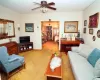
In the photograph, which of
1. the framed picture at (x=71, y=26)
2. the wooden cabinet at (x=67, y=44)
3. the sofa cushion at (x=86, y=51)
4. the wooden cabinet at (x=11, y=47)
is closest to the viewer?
the sofa cushion at (x=86, y=51)

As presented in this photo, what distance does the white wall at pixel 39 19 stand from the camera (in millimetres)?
5734

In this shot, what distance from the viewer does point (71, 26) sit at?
19.1 ft

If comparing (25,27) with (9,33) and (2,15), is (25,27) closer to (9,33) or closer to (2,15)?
(9,33)

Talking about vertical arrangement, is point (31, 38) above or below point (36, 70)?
above

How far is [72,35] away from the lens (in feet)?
19.1

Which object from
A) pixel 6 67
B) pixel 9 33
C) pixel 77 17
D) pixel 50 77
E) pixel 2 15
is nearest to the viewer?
pixel 50 77

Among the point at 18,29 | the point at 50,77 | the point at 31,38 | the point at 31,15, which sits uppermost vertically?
the point at 31,15

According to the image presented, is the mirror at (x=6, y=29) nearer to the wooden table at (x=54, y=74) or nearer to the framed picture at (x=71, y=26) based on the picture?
the wooden table at (x=54, y=74)

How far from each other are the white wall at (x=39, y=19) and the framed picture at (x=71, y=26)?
19cm

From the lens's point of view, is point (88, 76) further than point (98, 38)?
No

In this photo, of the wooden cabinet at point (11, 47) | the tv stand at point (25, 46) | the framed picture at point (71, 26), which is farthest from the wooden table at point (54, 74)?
the framed picture at point (71, 26)

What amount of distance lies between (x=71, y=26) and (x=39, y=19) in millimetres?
→ 2118

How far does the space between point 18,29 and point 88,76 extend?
5119mm

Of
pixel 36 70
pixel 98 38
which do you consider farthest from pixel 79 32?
pixel 36 70
